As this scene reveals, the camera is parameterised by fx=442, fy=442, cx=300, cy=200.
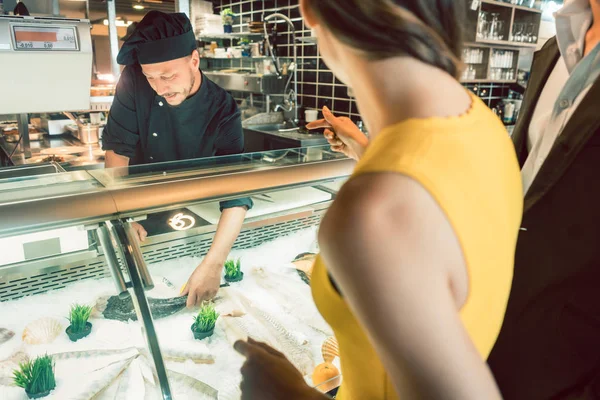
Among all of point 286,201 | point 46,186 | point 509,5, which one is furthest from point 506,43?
point 46,186

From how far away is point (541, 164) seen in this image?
1036 mm

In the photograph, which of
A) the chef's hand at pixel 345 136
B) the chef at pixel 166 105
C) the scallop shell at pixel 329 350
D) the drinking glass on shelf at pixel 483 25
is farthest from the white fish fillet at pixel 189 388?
the drinking glass on shelf at pixel 483 25

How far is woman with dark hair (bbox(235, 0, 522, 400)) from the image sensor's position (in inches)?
17.9

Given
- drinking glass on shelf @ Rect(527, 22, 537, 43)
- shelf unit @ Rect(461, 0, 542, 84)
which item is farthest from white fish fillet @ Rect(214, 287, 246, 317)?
drinking glass on shelf @ Rect(527, 22, 537, 43)

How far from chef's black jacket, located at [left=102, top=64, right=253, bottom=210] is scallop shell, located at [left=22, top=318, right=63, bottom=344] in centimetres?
134

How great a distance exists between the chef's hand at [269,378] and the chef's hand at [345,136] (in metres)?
0.64

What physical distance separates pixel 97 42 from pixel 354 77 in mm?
10534

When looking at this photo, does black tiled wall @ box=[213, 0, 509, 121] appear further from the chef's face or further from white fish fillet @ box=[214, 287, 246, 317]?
white fish fillet @ box=[214, 287, 246, 317]

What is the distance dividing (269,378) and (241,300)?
1.07 meters

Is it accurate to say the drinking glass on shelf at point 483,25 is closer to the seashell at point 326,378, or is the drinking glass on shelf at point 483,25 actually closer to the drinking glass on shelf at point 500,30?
the drinking glass on shelf at point 500,30

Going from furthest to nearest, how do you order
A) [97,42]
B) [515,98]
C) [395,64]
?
[97,42]
[515,98]
[395,64]

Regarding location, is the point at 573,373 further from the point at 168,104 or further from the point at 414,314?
the point at 168,104

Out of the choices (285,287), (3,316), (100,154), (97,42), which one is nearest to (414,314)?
(285,287)

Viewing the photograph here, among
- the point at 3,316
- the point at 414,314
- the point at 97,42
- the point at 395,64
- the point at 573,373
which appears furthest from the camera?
the point at 97,42
